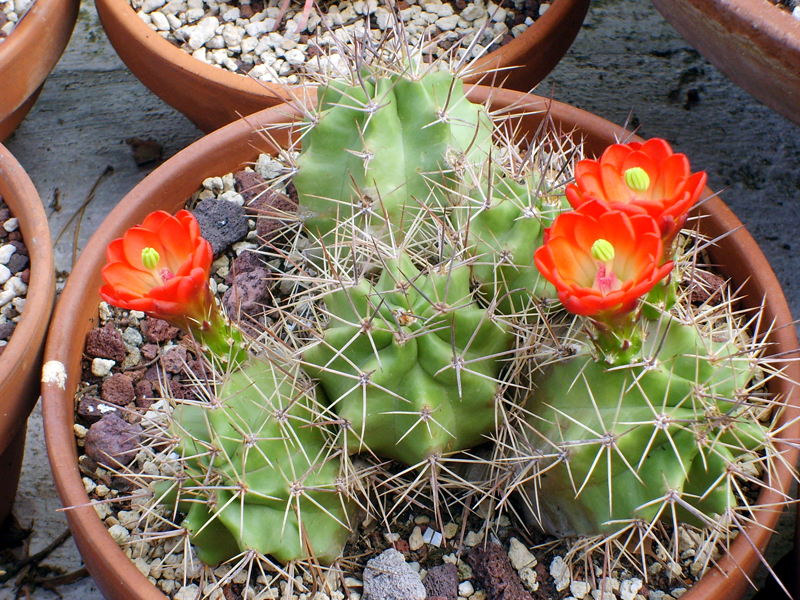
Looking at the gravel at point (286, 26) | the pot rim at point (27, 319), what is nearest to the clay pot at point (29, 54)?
the gravel at point (286, 26)

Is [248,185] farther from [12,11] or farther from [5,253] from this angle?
[12,11]

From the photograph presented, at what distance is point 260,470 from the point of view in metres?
0.91

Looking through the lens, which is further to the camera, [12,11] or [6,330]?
[12,11]

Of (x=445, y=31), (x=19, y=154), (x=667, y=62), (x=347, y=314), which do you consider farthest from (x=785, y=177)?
(x=19, y=154)

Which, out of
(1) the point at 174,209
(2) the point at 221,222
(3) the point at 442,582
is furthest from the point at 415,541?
(1) the point at 174,209

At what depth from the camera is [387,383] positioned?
2.97 ft

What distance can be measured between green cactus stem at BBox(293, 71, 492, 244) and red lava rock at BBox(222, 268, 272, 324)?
244 mm

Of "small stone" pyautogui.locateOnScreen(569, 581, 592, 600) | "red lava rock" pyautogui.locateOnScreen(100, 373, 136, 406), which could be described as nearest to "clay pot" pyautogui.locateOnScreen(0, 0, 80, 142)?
"red lava rock" pyautogui.locateOnScreen(100, 373, 136, 406)

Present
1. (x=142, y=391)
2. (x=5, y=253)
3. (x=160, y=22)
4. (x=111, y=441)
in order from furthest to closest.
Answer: (x=160, y=22) < (x=5, y=253) < (x=142, y=391) < (x=111, y=441)

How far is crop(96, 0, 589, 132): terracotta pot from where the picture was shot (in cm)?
157

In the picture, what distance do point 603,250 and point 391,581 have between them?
590 millimetres

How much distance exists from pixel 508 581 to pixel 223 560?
404 mm

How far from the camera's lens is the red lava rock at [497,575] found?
1008 millimetres

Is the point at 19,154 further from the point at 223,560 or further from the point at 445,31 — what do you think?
the point at 223,560
